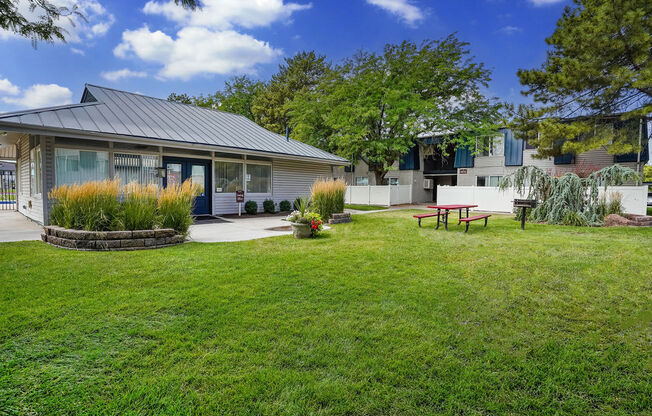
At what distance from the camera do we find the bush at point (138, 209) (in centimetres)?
599

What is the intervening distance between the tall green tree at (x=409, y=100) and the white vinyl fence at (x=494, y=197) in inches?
135

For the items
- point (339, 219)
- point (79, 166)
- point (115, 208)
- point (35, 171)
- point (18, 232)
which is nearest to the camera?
point (115, 208)

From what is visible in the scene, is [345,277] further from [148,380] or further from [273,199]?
[273,199]

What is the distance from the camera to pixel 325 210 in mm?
9891

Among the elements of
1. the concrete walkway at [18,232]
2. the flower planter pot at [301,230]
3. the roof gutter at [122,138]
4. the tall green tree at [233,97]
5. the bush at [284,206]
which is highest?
the tall green tree at [233,97]

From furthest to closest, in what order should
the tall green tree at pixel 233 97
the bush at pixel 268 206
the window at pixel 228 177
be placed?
1. the tall green tree at pixel 233 97
2. the bush at pixel 268 206
3. the window at pixel 228 177

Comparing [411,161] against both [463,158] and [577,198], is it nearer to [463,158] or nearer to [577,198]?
[463,158]

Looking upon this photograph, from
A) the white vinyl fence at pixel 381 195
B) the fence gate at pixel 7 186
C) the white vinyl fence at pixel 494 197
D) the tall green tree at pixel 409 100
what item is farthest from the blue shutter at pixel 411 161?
the fence gate at pixel 7 186

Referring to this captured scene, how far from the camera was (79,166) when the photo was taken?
28.8 ft

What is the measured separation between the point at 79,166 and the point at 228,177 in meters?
4.54

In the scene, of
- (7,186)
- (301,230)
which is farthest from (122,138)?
(7,186)

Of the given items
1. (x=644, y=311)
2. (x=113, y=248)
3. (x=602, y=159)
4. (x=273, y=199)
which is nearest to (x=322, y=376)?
(x=644, y=311)

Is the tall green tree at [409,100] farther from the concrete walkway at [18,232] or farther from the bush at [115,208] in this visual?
the concrete walkway at [18,232]

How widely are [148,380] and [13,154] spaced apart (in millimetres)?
18688
